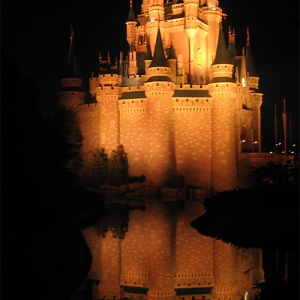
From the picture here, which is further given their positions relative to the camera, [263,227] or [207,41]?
[207,41]

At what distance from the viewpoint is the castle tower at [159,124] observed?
148 feet

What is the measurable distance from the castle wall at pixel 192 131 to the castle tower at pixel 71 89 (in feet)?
28.0

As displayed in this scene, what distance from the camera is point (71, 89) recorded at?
168 ft

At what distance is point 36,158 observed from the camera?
16281 mm

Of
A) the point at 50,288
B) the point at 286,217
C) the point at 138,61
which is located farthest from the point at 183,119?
the point at 50,288

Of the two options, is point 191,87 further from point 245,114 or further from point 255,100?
point 255,100

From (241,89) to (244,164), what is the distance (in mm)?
6711

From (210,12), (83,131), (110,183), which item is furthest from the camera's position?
(210,12)

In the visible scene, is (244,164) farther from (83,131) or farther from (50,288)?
(50,288)

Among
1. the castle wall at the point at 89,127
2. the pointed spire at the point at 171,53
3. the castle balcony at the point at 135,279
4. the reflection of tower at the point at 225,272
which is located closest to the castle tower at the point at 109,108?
the castle wall at the point at 89,127

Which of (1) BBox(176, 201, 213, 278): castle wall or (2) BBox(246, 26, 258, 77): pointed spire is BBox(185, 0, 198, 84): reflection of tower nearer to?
(2) BBox(246, 26, 258, 77): pointed spire

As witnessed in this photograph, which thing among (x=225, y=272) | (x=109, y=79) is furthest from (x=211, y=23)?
(x=225, y=272)

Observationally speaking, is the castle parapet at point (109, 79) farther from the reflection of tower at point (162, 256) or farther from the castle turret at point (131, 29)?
the reflection of tower at point (162, 256)

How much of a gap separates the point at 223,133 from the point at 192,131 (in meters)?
2.27
